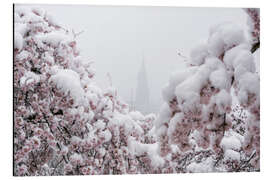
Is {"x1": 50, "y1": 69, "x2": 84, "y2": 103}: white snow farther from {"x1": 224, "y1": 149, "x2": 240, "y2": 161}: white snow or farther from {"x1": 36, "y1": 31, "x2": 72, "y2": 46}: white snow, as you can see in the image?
{"x1": 224, "y1": 149, "x2": 240, "y2": 161}: white snow

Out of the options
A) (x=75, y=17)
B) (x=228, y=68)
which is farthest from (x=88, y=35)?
(x=228, y=68)

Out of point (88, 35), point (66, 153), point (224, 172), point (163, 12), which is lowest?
point (224, 172)

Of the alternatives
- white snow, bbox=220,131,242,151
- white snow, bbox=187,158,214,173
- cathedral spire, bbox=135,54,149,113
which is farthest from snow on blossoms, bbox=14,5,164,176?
white snow, bbox=220,131,242,151

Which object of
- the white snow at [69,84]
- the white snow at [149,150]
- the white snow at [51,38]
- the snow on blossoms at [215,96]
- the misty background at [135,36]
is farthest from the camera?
the white snow at [149,150]

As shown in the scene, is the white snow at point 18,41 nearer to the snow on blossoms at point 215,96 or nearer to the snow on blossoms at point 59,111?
the snow on blossoms at point 59,111

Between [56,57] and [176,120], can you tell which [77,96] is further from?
[176,120]

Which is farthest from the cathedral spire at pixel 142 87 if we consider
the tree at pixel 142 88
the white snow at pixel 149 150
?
the white snow at pixel 149 150
